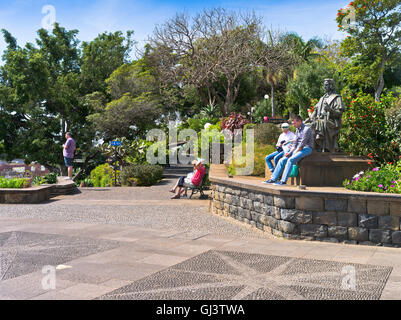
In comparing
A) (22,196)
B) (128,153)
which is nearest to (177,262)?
(22,196)

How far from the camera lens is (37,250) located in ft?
21.3

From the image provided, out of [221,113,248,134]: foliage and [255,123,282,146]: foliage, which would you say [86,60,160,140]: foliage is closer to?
[221,113,248,134]: foliage

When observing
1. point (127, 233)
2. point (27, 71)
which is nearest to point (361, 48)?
point (27, 71)

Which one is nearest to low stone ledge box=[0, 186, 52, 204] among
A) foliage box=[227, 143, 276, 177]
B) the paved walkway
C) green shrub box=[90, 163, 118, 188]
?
the paved walkway

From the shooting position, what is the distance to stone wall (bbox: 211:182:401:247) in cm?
677

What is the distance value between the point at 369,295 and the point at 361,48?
2854cm

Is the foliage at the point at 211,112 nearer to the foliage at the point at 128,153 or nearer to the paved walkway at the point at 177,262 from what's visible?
the foliage at the point at 128,153

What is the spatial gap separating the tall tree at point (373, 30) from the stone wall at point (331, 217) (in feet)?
80.4

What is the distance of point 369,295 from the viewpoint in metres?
4.29

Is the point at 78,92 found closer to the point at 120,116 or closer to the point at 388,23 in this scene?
the point at 120,116

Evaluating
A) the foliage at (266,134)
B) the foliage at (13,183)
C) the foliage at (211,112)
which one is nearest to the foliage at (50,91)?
the foliage at (211,112)

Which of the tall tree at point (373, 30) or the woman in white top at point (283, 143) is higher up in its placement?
the tall tree at point (373, 30)

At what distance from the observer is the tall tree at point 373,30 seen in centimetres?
2870
